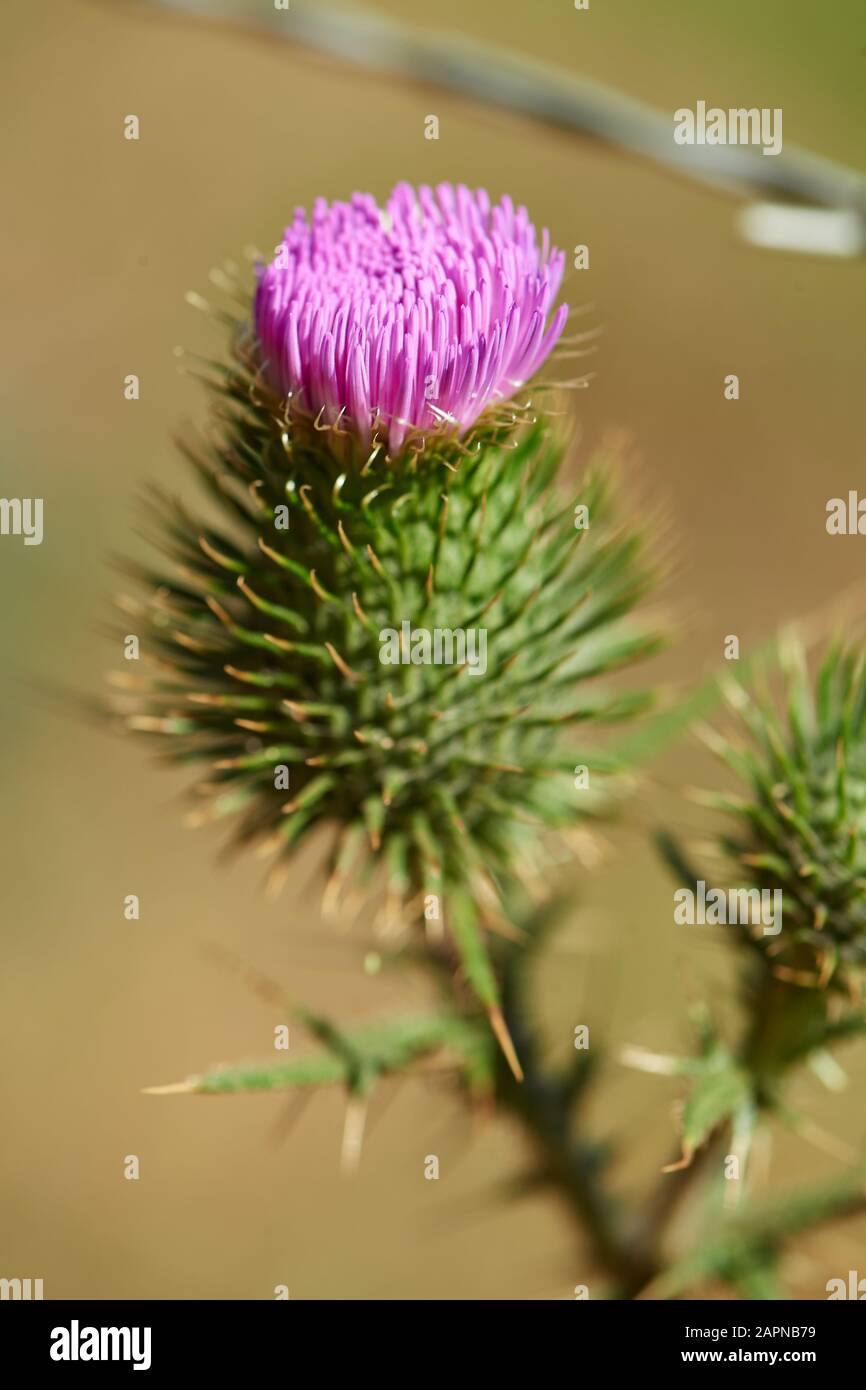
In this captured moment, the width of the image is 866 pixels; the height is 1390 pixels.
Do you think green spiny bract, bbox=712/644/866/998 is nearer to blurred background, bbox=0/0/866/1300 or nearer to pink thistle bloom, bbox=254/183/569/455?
pink thistle bloom, bbox=254/183/569/455

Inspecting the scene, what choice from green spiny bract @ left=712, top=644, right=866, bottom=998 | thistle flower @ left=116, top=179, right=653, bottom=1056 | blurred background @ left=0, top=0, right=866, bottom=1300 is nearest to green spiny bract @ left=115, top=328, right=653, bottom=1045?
thistle flower @ left=116, top=179, right=653, bottom=1056

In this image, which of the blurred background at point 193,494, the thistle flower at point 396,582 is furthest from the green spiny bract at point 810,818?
the blurred background at point 193,494

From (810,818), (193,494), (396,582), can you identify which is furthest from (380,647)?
(193,494)

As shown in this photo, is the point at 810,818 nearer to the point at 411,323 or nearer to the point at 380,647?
the point at 380,647

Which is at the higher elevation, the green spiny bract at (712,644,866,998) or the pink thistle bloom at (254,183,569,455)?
the pink thistle bloom at (254,183,569,455)

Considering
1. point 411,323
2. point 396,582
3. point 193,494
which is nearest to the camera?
point 411,323
